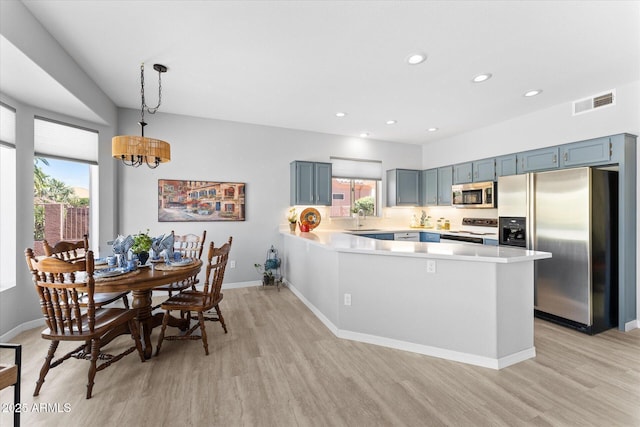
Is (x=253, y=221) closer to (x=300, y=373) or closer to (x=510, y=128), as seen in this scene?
(x=300, y=373)

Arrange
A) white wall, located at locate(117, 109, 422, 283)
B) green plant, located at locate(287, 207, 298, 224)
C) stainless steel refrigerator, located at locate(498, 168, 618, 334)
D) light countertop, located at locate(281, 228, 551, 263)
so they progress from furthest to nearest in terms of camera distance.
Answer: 1. green plant, located at locate(287, 207, 298, 224)
2. white wall, located at locate(117, 109, 422, 283)
3. stainless steel refrigerator, located at locate(498, 168, 618, 334)
4. light countertop, located at locate(281, 228, 551, 263)

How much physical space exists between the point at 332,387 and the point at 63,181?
404 centimetres

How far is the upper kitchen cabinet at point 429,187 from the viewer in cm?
598

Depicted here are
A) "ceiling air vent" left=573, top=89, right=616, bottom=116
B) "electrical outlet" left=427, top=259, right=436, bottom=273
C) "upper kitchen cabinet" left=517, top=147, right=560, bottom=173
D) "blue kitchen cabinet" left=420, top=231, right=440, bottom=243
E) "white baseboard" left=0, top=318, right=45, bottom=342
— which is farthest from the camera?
"blue kitchen cabinet" left=420, top=231, right=440, bottom=243

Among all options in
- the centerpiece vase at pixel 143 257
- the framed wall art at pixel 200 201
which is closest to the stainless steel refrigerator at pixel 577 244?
the framed wall art at pixel 200 201

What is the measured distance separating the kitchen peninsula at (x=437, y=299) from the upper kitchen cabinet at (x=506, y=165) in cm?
231

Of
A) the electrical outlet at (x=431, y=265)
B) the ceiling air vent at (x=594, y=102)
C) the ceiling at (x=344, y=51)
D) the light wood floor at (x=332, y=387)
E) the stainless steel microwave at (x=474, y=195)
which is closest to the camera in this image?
the light wood floor at (x=332, y=387)

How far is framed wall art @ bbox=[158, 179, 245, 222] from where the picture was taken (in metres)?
4.45

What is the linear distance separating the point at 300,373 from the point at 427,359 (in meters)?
1.14

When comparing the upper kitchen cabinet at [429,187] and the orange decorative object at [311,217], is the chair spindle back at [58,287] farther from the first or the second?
the upper kitchen cabinet at [429,187]

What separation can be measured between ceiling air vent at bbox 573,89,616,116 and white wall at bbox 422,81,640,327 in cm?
5

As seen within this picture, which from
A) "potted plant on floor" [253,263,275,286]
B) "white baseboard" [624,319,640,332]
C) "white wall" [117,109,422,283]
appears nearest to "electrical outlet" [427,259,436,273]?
"white baseboard" [624,319,640,332]

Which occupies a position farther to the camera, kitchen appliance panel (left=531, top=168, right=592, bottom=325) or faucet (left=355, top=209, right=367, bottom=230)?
faucet (left=355, top=209, right=367, bottom=230)

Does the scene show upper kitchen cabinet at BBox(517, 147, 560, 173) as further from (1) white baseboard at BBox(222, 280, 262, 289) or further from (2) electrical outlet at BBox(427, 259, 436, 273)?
(1) white baseboard at BBox(222, 280, 262, 289)
